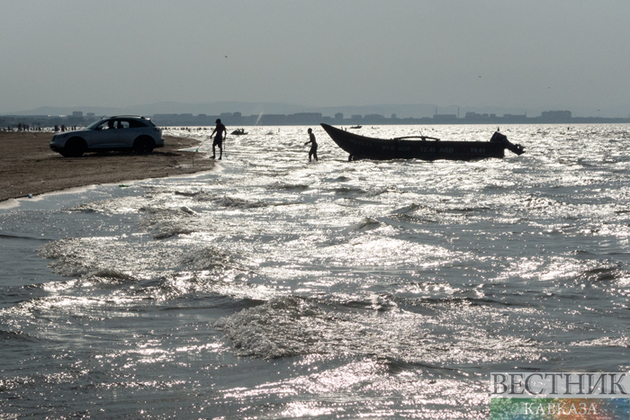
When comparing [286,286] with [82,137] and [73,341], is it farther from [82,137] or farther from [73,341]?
[82,137]

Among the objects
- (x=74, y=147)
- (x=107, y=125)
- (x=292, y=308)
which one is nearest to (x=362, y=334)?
(x=292, y=308)

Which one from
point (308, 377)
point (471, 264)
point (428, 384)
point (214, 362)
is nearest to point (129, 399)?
point (214, 362)

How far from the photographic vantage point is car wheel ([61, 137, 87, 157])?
84.2 ft

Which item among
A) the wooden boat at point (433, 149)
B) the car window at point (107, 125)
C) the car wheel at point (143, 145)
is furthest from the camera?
the wooden boat at point (433, 149)

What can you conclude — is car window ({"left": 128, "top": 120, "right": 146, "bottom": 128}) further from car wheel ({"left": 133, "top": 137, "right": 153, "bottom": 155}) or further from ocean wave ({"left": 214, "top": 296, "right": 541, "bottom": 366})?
ocean wave ({"left": 214, "top": 296, "right": 541, "bottom": 366})

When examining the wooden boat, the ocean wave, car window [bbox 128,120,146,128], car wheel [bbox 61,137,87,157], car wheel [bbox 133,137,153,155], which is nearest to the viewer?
the ocean wave

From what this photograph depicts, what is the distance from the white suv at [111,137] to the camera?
1013 inches

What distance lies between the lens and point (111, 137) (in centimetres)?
2678

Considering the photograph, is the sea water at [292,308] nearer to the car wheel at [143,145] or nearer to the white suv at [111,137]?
the white suv at [111,137]

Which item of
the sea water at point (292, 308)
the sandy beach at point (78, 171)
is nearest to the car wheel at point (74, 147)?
the sandy beach at point (78, 171)

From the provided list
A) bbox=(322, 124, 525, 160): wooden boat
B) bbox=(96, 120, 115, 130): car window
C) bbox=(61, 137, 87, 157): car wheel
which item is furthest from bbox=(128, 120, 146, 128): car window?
bbox=(322, 124, 525, 160): wooden boat

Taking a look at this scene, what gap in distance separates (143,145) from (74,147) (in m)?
3.00

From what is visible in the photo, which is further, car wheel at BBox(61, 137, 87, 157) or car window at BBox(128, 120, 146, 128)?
car window at BBox(128, 120, 146, 128)

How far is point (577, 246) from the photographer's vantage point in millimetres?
9109
